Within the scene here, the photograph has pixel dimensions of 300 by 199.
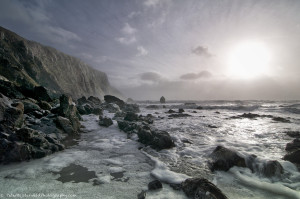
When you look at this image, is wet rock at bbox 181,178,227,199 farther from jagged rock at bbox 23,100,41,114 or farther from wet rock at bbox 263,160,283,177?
jagged rock at bbox 23,100,41,114

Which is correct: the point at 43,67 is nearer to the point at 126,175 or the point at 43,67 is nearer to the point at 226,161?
the point at 126,175

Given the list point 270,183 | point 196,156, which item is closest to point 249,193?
point 270,183

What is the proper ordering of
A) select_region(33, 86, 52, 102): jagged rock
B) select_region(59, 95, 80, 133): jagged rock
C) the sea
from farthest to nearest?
select_region(33, 86, 52, 102): jagged rock
select_region(59, 95, 80, 133): jagged rock
the sea

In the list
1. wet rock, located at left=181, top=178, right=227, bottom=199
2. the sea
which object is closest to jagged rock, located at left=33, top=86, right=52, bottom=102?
the sea

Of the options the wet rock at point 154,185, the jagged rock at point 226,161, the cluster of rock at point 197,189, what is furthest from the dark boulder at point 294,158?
the wet rock at point 154,185

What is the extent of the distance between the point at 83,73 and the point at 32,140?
275 ft

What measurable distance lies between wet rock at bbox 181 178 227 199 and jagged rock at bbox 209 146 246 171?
1.70 m

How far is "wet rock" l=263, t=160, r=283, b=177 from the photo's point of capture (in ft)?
13.8

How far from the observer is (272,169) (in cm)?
426

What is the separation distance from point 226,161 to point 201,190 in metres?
2.19

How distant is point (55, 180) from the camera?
3.60 metres

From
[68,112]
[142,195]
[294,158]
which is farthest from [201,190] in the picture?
[68,112]

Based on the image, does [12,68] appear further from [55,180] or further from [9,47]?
[55,180]

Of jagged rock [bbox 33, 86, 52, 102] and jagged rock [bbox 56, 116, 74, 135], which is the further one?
jagged rock [bbox 33, 86, 52, 102]
